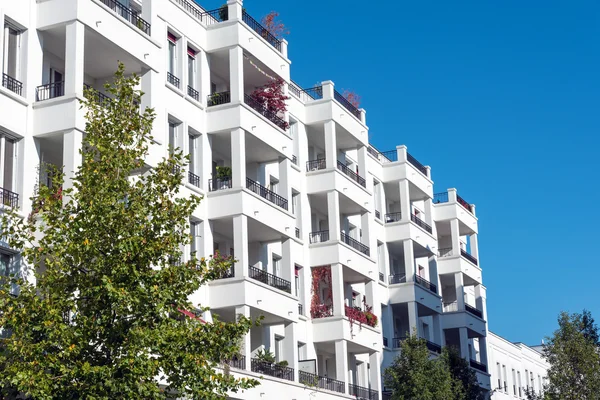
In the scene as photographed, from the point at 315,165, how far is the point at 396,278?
10.9 metres

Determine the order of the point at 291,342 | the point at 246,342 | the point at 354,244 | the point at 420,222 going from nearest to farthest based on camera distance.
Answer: the point at 246,342 < the point at 291,342 < the point at 354,244 < the point at 420,222

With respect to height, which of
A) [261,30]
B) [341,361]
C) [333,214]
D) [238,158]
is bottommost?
[341,361]

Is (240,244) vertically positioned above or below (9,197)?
above

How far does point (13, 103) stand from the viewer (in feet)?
96.0

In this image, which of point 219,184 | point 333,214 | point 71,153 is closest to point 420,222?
point 333,214

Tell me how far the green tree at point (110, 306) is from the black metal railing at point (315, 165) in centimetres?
2325

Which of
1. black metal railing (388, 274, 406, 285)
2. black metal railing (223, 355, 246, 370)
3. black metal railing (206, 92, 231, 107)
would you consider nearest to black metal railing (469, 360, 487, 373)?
black metal railing (388, 274, 406, 285)

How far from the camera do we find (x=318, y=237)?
47688 mm

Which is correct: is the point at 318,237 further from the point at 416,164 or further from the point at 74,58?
the point at 74,58

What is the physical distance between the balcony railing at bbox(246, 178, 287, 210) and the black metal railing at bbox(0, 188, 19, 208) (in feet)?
39.4

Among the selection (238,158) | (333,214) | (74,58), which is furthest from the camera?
(333,214)

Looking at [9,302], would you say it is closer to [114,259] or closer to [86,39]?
→ [114,259]

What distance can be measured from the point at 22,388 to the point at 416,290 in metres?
34.6

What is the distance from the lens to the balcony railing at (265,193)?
3940cm
